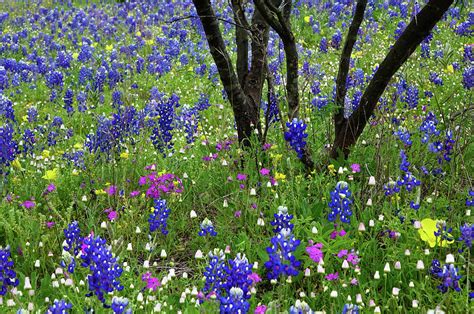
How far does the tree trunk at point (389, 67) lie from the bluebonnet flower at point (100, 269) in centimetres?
209

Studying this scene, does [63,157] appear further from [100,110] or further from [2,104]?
[100,110]

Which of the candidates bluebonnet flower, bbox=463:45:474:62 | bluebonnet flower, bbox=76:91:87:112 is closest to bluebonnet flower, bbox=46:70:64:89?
bluebonnet flower, bbox=76:91:87:112

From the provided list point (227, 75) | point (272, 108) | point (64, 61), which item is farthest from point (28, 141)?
point (64, 61)

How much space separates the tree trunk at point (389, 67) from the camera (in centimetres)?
409

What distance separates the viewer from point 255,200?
4.03 meters

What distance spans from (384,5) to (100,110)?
5864 mm

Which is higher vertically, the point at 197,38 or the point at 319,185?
the point at 197,38

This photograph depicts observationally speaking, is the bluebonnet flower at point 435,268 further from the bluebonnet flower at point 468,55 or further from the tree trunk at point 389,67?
the bluebonnet flower at point 468,55

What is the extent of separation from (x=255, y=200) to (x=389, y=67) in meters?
1.27

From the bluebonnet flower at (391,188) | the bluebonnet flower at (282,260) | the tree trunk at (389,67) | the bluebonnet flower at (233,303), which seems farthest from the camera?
the tree trunk at (389,67)

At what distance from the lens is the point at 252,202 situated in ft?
13.1

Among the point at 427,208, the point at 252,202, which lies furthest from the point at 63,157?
the point at 427,208

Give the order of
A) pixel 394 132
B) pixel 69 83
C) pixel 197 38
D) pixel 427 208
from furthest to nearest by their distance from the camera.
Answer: pixel 197 38 → pixel 69 83 → pixel 394 132 → pixel 427 208

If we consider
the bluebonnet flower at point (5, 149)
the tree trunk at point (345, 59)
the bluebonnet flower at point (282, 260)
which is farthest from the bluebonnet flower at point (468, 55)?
the bluebonnet flower at point (282, 260)
